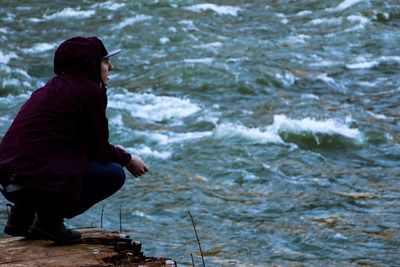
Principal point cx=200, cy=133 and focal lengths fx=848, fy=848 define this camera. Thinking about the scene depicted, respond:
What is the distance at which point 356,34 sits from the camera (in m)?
15.3

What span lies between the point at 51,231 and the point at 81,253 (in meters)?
0.23

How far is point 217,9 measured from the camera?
17.6 metres

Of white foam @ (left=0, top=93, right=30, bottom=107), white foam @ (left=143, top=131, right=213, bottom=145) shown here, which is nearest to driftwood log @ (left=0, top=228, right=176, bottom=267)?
white foam @ (left=143, top=131, right=213, bottom=145)

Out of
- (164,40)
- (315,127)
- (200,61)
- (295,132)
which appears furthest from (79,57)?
(164,40)

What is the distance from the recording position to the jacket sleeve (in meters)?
4.73

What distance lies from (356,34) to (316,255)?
8739 millimetres

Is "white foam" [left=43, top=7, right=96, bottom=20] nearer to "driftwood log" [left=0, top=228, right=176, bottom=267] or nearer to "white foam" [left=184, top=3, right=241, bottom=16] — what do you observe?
"white foam" [left=184, top=3, right=241, bottom=16]

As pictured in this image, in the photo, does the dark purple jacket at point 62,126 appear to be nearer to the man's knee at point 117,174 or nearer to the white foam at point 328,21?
the man's knee at point 117,174

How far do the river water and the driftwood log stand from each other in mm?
1682

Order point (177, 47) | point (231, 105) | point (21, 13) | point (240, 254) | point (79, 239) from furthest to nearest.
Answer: point (21, 13)
point (177, 47)
point (231, 105)
point (240, 254)
point (79, 239)

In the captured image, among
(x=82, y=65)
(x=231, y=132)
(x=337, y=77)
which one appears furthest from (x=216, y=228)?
(x=337, y=77)

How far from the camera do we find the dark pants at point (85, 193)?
4773mm

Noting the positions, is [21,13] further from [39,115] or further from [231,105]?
[39,115]

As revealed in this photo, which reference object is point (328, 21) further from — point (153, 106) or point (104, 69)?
point (104, 69)
